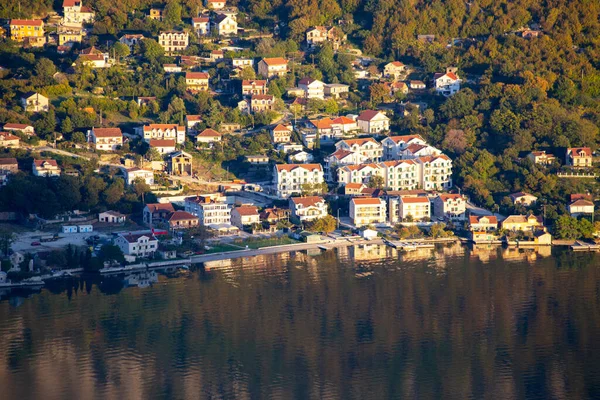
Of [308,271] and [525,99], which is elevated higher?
[525,99]

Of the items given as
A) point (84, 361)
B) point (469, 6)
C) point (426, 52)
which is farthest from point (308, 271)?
point (469, 6)

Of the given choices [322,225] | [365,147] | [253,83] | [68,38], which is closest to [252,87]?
[253,83]

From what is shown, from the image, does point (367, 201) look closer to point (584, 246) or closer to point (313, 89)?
point (584, 246)

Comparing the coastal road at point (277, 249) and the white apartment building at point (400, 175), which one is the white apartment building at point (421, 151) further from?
the coastal road at point (277, 249)

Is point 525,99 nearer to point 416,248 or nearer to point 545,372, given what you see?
point 416,248

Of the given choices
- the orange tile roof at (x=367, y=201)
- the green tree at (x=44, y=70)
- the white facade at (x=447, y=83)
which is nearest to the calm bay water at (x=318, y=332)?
the orange tile roof at (x=367, y=201)

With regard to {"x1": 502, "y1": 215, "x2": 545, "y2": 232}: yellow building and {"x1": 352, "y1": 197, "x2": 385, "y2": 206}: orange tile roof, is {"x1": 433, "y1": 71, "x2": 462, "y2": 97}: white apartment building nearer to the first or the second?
{"x1": 352, "y1": 197, "x2": 385, "y2": 206}: orange tile roof
